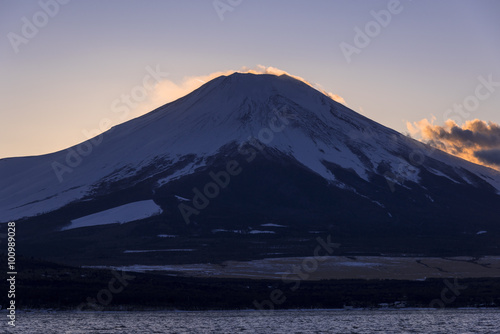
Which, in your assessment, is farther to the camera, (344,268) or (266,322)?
(344,268)

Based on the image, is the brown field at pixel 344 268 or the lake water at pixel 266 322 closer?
the lake water at pixel 266 322

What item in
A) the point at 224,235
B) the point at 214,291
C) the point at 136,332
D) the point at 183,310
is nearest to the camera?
the point at 136,332

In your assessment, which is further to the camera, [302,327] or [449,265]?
[449,265]

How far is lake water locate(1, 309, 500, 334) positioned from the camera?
201 ft

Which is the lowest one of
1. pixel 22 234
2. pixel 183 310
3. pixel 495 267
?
pixel 495 267

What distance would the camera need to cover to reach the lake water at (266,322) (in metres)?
61.4

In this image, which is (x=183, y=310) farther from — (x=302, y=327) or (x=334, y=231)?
(x=334, y=231)

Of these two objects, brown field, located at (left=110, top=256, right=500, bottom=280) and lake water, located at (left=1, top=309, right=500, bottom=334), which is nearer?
lake water, located at (left=1, top=309, right=500, bottom=334)

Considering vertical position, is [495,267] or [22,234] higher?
[22,234]

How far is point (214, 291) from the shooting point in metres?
93.2

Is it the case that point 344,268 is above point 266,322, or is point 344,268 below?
below

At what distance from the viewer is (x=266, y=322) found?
69375mm

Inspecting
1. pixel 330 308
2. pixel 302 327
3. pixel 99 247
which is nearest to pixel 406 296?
pixel 330 308

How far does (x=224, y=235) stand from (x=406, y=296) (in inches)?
3901
